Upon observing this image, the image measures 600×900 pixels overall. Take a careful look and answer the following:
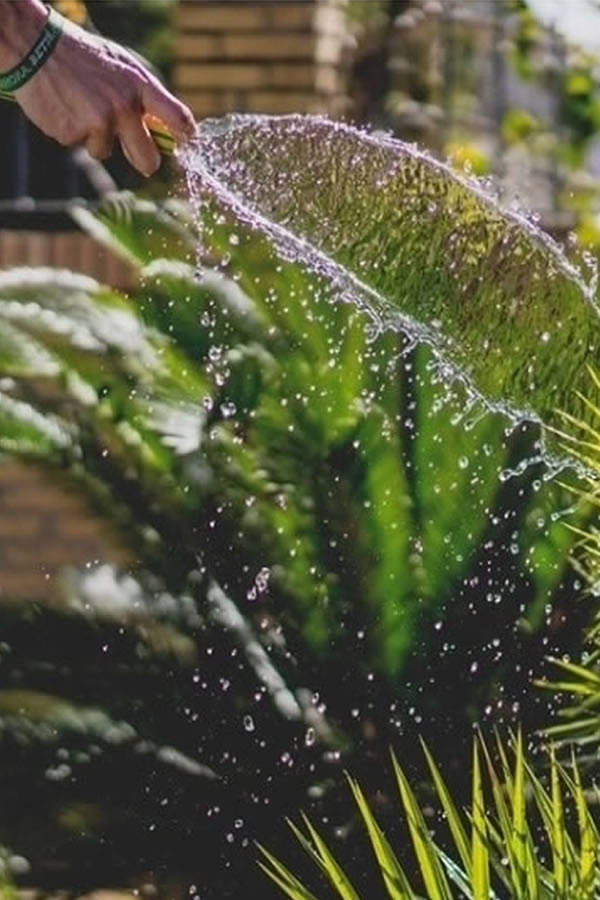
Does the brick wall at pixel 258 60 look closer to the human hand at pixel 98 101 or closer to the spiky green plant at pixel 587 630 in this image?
the spiky green plant at pixel 587 630

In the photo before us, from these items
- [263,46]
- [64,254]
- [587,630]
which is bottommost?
[64,254]

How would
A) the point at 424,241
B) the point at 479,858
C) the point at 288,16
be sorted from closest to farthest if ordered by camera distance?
the point at 479,858 < the point at 424,241 < the point at 288,16

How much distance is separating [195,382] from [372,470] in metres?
0.32

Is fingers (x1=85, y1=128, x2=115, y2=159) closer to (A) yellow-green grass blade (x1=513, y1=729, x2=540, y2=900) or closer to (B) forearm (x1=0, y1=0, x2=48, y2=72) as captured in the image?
(B) forearm (x1=0, y1=0, x2=48, y2=72)

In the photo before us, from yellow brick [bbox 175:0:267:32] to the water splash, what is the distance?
3.53 metres

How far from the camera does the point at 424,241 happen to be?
3.62 m

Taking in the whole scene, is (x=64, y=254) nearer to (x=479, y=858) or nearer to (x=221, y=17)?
(x=221, y=17)

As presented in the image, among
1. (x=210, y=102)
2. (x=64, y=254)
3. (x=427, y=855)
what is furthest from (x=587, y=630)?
(x=210, y=102)

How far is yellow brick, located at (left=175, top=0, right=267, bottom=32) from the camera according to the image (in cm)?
728

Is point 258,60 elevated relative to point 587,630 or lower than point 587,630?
lower

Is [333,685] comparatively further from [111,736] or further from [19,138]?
[19,138]

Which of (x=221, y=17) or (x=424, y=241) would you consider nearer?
(x=424, y=241)

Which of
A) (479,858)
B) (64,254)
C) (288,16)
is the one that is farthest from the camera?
(288,16)

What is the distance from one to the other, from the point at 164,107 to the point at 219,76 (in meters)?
4.21
